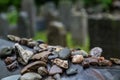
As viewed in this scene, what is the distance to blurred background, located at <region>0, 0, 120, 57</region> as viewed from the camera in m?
8.84

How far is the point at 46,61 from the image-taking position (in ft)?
7.46

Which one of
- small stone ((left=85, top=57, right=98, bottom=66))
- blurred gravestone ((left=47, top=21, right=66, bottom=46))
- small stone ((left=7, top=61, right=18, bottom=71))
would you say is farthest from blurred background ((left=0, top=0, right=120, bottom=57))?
small stone ((left=85, top=57, right=98, bottom=66))

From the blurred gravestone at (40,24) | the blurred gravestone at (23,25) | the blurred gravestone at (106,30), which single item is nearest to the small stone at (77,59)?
the blurred gravestone at (106,30)

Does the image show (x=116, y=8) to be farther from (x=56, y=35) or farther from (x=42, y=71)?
(x=42, y=71)

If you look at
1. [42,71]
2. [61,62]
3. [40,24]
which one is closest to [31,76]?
[42,71]

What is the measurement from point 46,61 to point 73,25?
10365 mm

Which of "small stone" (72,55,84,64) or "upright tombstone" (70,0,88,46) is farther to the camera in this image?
"upright tombstone" (70,0,88,46)

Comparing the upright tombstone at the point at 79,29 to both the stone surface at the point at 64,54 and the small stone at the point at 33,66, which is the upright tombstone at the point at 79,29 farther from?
the small stone at the point at 33,66

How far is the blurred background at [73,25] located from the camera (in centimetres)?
884

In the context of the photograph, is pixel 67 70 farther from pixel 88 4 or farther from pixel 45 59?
pixel 88 4

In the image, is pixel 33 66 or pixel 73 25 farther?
pixel 73 25

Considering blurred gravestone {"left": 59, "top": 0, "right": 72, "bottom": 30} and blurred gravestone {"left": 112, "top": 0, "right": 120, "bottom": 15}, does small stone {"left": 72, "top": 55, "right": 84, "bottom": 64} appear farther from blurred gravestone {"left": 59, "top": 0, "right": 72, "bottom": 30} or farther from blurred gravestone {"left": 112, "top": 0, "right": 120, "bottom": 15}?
blurred gravestone {"left": 59, "top": 0, "right": 72, "bottom": 30}

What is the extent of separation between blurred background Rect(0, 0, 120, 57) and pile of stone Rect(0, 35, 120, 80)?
132cm

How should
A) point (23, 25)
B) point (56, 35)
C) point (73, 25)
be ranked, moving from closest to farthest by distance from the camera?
point (56, 35)
point (23, 25)
point (73, 25)
